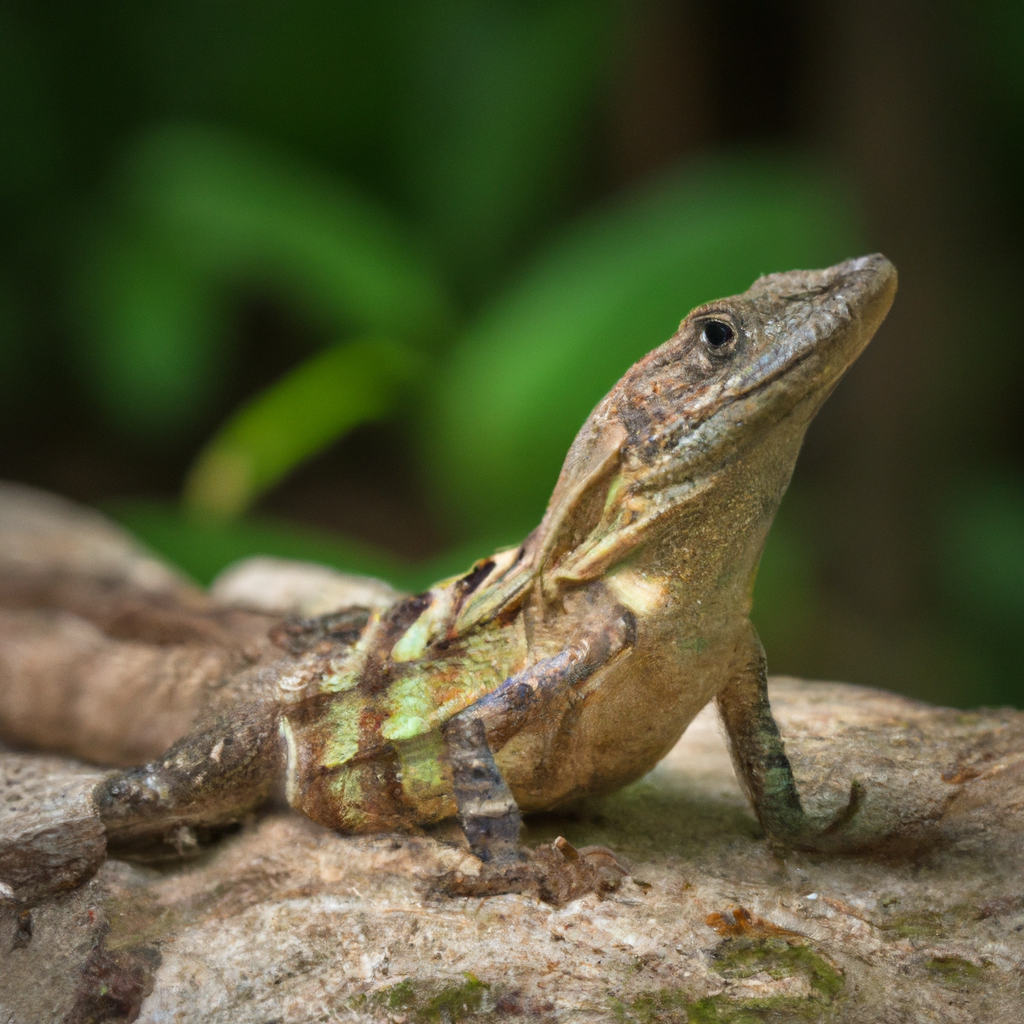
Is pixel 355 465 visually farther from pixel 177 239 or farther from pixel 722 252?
pixel 722 252

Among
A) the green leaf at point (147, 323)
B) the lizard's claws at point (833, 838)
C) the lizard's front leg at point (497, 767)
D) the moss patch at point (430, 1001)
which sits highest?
the green leaf at point (147, 323)

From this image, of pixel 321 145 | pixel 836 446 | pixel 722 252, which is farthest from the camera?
pixel 321 145

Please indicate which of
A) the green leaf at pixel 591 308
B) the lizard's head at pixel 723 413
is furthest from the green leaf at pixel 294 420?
the lizard's head at pixel 723 413

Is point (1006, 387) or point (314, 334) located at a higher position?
point (314, 334)

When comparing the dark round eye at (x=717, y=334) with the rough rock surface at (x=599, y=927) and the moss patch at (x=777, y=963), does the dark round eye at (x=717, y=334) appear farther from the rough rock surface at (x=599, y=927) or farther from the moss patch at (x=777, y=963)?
the moss patch at (x=777, y=963)

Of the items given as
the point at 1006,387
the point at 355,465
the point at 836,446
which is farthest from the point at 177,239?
the point at 1006,387

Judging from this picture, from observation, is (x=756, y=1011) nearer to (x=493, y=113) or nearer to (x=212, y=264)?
(x=212, y=264)

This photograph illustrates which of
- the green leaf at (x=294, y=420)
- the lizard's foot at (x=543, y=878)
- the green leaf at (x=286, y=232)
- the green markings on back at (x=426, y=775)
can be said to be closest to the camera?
the lizard's foot at (x=543, y=878)
